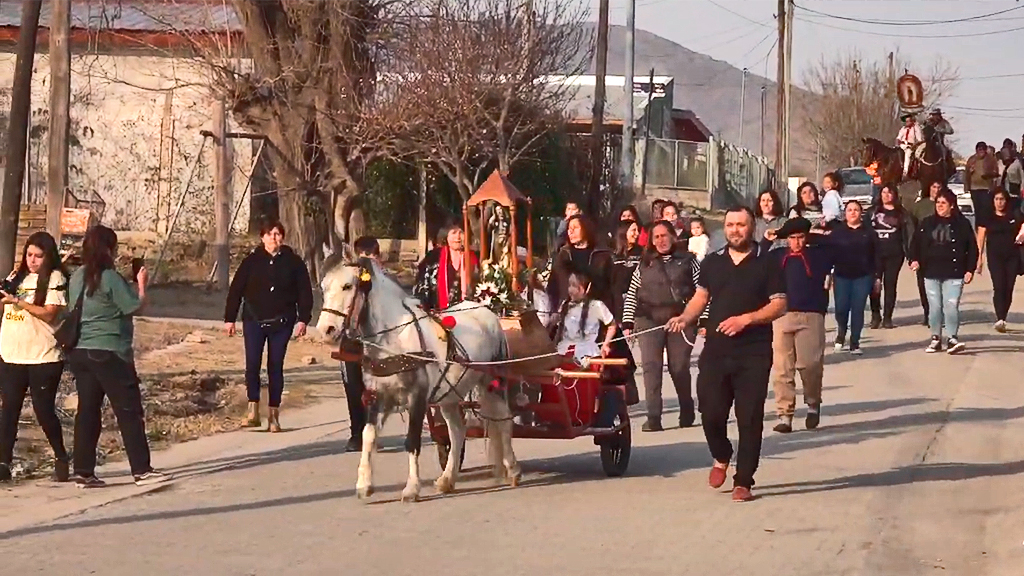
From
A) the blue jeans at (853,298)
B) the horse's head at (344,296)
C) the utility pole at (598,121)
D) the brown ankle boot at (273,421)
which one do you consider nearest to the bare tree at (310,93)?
the blue jeans at (853,298)

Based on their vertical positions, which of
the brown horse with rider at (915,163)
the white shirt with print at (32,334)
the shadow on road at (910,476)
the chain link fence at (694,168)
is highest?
the chain link fence at (694,168)

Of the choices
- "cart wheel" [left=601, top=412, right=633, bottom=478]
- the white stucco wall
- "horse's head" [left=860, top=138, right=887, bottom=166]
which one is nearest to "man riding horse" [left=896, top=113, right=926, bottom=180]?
"horse's head" [left=860, top=138, right=887, bottom=166]

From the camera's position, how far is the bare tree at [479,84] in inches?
1192

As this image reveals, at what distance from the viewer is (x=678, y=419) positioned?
635 inches

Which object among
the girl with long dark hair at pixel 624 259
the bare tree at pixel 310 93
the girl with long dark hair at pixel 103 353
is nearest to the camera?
the girl with long dark hair at pixel 103 353

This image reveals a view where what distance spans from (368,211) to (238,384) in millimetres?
17971

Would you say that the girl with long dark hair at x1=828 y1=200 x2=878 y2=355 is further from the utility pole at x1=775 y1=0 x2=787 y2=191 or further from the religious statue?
the utility pole at x1=775 y1=0 x2=787 y2=191

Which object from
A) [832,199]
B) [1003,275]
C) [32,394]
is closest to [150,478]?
[32,394]

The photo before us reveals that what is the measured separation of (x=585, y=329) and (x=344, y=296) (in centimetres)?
275

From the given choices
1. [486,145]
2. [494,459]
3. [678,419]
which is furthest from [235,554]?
[486,145]

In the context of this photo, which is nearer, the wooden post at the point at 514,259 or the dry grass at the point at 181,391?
the wooden post at the point at 514,259

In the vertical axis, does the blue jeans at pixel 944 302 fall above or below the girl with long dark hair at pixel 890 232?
below

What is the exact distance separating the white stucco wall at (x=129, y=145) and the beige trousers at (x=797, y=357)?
61.7 ft

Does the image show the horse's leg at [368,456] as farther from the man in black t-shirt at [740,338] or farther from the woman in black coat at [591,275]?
the woman in black coat at [591,275]
